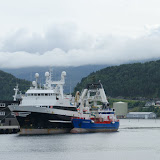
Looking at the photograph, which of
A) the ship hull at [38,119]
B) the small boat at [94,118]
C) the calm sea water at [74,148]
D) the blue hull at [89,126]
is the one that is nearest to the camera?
the calm sea water at [74,148]

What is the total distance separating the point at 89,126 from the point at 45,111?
14659 mm

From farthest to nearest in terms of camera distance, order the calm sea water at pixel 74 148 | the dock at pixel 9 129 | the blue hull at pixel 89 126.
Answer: the dock at pixel 9 129
the blue hull at pixel 89 126
the calm sea water at pixel 74 148

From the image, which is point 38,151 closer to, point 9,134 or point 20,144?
point 20,144

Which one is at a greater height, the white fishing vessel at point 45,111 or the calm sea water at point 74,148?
the white fishing vessel at point 45,111

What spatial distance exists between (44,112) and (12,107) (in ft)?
21.8

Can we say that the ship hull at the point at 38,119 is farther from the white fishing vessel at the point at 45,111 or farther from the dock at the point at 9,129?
the dock at the point at 9,129

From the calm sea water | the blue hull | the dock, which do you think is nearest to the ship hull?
the calm sea water

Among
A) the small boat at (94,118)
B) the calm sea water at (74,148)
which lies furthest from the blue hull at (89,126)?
the calm sea water at (74,148)

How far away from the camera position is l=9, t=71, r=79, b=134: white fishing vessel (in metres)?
96.1

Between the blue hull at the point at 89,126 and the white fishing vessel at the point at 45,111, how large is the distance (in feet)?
Answer: 4.35

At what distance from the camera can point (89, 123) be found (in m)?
107

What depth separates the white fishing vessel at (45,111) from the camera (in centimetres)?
9606

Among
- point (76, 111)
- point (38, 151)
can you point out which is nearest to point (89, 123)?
point (76, 111)

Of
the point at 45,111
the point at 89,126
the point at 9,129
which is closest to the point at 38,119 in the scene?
the point at 45,111
